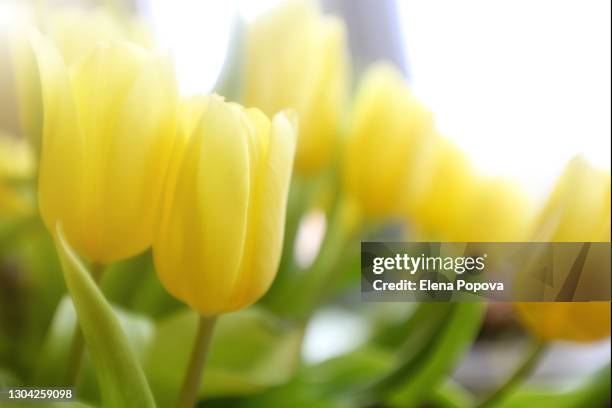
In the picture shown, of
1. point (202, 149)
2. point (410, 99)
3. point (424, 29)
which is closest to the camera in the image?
point (202, 149)

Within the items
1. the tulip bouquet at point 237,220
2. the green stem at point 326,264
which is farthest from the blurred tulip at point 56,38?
the green stem at point 326,264

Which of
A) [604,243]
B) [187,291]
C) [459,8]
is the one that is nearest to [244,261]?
[187,291]

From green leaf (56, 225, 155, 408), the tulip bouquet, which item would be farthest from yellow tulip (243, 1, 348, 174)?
green leaf (56, 225, 155, 408)

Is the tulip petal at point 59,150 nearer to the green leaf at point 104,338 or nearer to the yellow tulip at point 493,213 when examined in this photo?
the green leaf at point 104,338

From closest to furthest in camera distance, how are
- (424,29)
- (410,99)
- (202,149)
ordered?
(202,149) → (410,99) → (424,29)

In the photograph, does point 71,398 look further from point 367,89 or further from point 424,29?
point 424,29

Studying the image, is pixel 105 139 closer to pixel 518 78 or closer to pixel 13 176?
pixel 13 176
